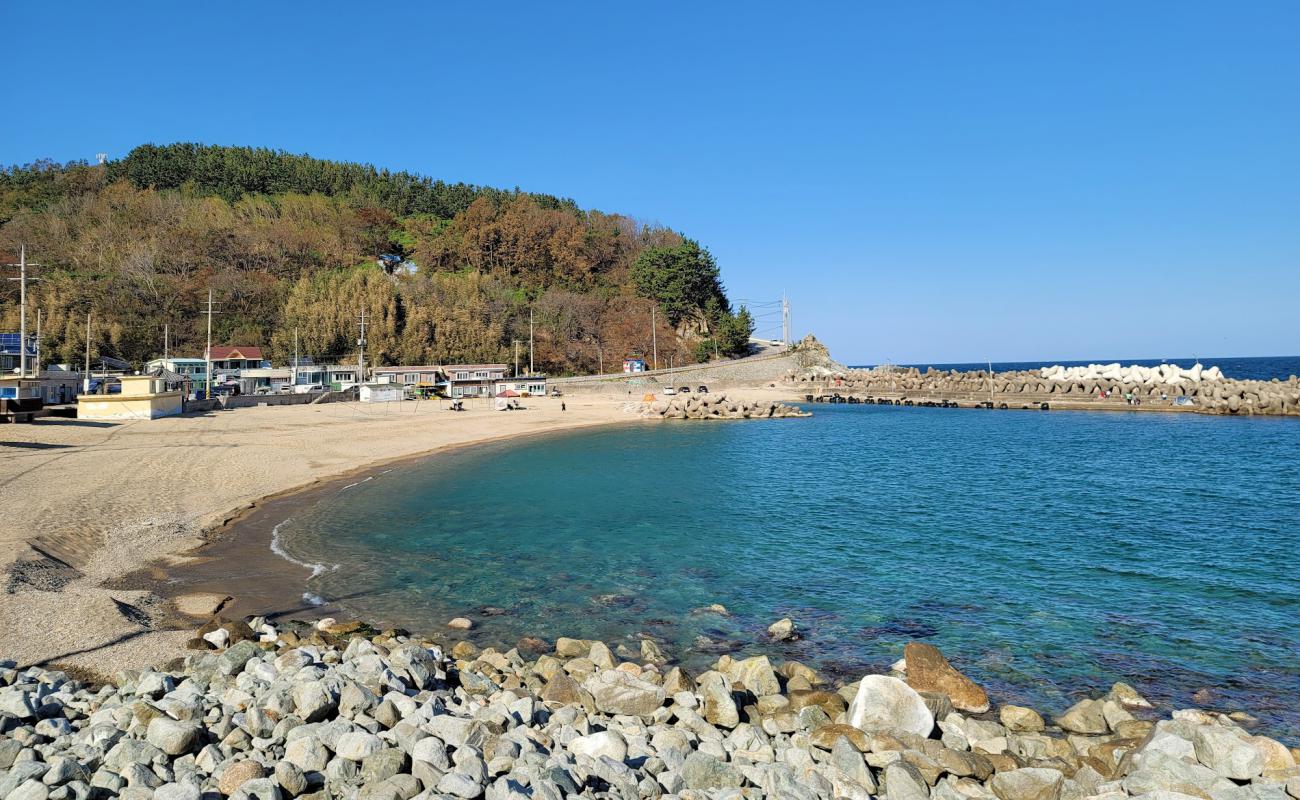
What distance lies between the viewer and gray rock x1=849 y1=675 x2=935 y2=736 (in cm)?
898

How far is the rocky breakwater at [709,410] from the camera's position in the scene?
6103cm

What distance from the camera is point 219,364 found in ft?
222

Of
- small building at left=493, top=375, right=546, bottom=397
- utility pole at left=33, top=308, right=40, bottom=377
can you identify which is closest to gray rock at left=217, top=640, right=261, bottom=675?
utility pole at left=33, top=308, right=40, bottom=377

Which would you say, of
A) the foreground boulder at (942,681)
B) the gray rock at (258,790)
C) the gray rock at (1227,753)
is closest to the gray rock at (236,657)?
the gray rock at (258,790)

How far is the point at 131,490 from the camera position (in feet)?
73.2

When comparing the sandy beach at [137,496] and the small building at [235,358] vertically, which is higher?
the small building at [235,358]

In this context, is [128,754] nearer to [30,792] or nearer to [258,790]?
[30,792]

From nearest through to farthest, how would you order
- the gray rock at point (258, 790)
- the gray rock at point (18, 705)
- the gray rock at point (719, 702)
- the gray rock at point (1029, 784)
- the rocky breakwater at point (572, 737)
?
the gray rock at point (258, 790), the rocky breakwater at point (572, 737), the gray rock at point (1029, 784), the gray rock at point (18, 705), the gray rock at point (719, 702)

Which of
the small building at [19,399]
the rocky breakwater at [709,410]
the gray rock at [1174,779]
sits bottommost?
the gray rock at [1174,779]

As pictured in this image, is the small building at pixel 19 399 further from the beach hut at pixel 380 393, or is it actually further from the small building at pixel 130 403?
the beach hut at pixel 380 393

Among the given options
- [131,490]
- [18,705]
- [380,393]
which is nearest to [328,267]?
[380,393]

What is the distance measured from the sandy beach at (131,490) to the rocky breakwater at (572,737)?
6.61 ft

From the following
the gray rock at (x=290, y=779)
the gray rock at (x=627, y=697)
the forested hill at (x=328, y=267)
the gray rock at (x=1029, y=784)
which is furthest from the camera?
the forested hill at (x=328, y=267)

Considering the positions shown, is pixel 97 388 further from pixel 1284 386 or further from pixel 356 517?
pixel 1284 386
